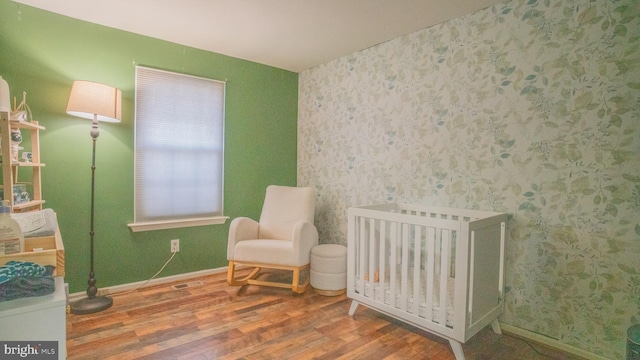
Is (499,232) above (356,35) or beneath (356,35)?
beneath

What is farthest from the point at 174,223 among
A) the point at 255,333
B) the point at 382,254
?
the point at 382,254

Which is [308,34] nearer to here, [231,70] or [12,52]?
[231,70]

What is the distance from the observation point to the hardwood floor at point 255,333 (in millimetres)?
1780

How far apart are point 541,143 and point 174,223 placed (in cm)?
284

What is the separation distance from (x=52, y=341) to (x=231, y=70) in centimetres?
271

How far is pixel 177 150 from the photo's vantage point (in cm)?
288

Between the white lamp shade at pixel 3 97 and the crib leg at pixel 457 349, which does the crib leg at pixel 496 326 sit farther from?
the white lamp shade at pixel 3 97

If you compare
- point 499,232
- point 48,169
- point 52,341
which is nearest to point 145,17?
point 48,169

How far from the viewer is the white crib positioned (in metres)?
1.72

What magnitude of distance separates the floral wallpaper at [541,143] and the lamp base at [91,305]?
2.31 metres

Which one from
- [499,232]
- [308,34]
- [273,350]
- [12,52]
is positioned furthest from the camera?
[308,34]

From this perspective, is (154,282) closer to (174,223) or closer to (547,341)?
(174,223)

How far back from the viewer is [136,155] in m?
2.69

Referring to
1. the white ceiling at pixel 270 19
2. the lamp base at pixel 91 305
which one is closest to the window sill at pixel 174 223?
the lamp base at pixel 91 305
